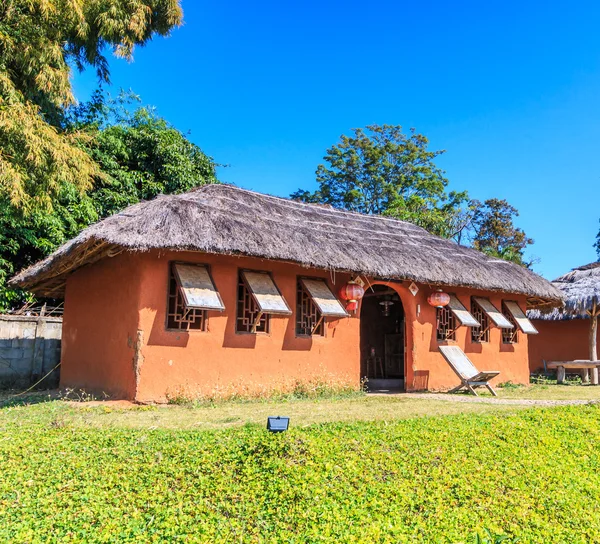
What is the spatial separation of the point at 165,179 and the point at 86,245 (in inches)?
304

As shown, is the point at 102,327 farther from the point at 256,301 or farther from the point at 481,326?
the point at 481,326

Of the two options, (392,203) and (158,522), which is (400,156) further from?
(158,522)

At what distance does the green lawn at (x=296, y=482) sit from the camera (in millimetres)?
3652

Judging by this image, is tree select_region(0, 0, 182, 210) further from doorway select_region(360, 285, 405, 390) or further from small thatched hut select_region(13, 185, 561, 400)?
doorway select_region(360, 285, 405, 390)

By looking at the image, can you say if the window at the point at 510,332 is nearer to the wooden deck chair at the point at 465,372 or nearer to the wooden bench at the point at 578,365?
the wooden bench at the point at 578,365

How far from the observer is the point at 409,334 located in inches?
432

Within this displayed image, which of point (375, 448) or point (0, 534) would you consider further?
point (375, 448)

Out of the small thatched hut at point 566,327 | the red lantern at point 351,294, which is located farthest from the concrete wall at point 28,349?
the small thatched hut at point 566,327

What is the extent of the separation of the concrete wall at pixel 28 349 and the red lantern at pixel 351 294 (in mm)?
5903

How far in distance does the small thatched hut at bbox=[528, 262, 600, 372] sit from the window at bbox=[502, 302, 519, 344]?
3.06 meters

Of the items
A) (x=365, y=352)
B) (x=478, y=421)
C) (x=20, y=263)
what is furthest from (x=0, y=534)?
(x=365, y=352)

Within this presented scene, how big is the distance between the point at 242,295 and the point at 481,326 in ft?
20.4

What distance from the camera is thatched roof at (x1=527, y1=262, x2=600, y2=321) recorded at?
14.8m

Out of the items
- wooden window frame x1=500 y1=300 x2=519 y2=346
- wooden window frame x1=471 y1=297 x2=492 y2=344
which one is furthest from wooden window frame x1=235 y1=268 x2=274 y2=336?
wooden window frame x1=500 y1=300 x2=519 y2=346
